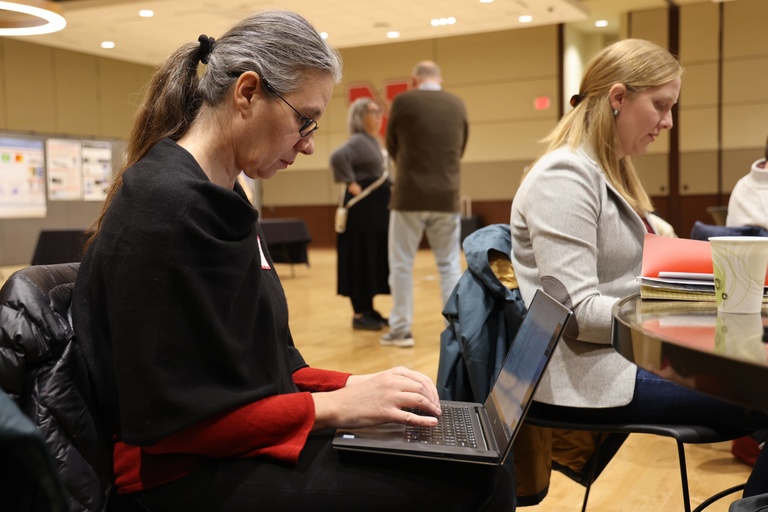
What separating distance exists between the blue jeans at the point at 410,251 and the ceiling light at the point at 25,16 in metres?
2.05

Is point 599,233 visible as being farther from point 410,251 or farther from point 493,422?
point 410,251

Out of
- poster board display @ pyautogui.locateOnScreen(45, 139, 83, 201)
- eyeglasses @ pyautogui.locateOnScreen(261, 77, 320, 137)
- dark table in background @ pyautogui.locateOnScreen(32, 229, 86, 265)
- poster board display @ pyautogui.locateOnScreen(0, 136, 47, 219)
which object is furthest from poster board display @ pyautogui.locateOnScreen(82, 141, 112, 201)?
eyeglasses @ pyautogui.locateOnScreen(261, 77, 320, 137)

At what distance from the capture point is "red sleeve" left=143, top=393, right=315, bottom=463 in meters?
0.98

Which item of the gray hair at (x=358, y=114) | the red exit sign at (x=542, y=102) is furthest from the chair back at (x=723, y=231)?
the red exit sign at (x=542, y=102)

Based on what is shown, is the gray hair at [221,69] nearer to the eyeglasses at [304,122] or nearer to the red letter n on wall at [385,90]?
the eyeglasses at [304,122]

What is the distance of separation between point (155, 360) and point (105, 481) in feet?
0.69

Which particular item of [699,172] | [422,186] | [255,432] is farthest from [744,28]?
[255,432]

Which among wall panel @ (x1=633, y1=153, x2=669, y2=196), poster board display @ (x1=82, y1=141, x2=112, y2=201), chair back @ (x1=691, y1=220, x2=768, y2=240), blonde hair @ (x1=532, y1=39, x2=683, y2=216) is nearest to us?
blonde hair @ (x1=532, y1=39, x2=683, y2=216)

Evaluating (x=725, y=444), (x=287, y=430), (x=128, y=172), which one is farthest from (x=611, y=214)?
(x=725, y=444)

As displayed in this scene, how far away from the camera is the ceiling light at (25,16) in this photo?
3.37m

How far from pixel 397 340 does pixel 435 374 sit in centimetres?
84

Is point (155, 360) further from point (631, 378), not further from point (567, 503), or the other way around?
point (567, 503)

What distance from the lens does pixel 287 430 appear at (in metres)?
1.03

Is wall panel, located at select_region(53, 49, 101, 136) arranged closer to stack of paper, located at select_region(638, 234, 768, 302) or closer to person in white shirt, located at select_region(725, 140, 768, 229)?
person in white shirt, located at select_region(725, 140, 768, 229)
